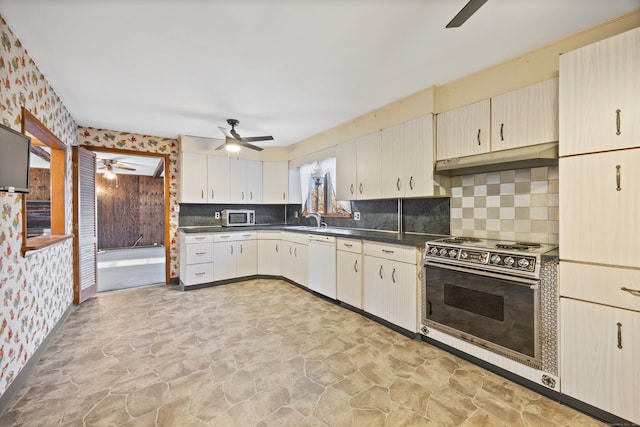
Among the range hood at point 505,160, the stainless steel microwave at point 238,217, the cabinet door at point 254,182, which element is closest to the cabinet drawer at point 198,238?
the stainless steel microwave at point 238,217

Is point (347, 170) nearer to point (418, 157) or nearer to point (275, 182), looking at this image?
point (418, 157)

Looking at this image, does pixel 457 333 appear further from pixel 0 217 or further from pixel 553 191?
pixel 0 217

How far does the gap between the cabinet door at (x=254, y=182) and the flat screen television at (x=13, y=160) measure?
323 cm

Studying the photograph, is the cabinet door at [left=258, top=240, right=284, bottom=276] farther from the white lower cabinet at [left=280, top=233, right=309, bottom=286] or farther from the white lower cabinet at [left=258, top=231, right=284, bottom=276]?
the white lower cabinet at [left=280, top=233, right=309, bottom=286]

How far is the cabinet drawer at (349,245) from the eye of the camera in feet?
10.5

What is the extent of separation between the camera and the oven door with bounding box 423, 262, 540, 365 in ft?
6.20

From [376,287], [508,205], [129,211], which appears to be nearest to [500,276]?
[508,205]

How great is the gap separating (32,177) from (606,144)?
11661 millimetres

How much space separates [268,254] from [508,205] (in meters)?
3.58

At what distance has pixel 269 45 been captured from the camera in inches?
80.3

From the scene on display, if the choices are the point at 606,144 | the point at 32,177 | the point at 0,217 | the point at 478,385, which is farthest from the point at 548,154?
the point at 32,177

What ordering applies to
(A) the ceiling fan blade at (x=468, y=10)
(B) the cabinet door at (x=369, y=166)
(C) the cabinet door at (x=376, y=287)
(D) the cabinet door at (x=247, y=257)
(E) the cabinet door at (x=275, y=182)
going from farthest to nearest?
(E) the cabinet door at (x=275, y=182)
(D) the cabinet door at (x=247, y=257)
(B) the cabinet door at (x=369, y=166)
(C) the cabinet door at (x=376, y=287)
(A) the ceiling fan blade at (x=468, y=10)

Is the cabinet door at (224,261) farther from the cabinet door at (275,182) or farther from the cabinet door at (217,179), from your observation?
the cabinet door at (275,182)

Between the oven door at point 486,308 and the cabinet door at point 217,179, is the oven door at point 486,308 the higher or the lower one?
the lower one
